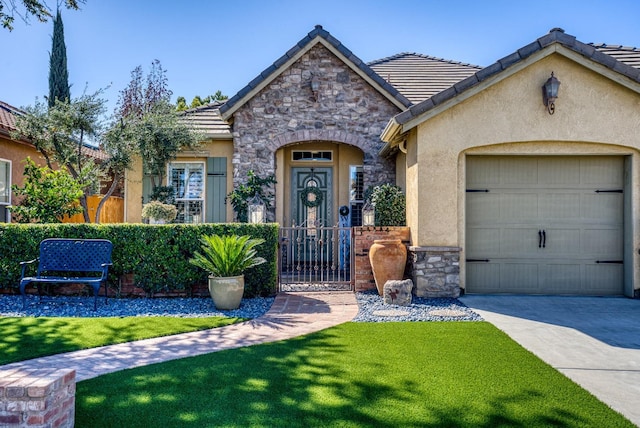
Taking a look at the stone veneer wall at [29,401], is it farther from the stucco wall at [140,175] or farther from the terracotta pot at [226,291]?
the stucco wall at [140,175]

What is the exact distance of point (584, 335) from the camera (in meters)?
5.93

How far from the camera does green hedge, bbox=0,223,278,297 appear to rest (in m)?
8.55

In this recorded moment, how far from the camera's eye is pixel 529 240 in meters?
8.88

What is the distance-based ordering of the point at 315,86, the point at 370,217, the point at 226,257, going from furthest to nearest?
the point at 315,86, the point at 370,217, the point at 226,257

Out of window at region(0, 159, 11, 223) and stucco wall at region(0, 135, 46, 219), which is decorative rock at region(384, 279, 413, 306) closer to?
stucco wall at region(0, 135, 46, 219)

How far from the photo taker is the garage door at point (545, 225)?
8.84m

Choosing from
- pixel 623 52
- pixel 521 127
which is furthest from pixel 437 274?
pixel 623 52

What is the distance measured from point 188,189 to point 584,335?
384 inches

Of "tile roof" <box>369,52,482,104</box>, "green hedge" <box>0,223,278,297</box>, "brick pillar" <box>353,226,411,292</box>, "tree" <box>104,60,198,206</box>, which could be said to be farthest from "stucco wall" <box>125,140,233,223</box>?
"tile roof" <box>369,52,482,104</box>

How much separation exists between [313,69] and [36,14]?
20.2 ft

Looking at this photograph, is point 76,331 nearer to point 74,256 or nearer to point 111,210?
point 74,256

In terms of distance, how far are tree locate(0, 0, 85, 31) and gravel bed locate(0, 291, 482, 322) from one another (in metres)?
4.79

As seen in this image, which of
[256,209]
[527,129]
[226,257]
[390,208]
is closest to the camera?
[226,257]

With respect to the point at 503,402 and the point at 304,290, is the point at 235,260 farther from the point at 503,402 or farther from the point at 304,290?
the point at 503,402
